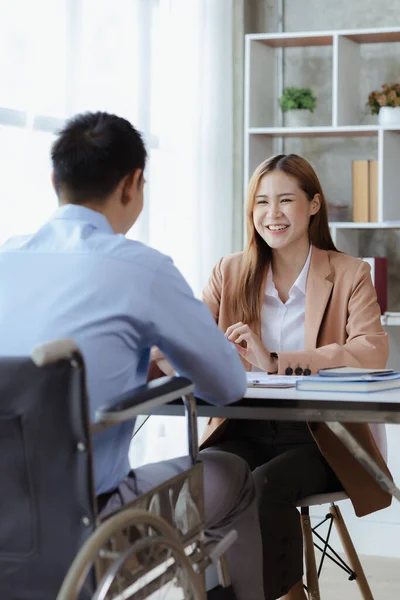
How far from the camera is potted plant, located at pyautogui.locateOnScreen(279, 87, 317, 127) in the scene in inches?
179

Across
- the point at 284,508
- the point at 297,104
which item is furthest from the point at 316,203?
the point at 297,104

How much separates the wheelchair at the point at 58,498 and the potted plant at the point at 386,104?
9.78 feet

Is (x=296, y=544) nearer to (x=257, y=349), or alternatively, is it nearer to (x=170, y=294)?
(x=257, y=349)

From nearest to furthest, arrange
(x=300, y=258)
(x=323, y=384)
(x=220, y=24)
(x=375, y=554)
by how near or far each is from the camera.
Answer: (x=323, y=384), (x=300, y=258), (x=375, y=554), (x=220, y=24)

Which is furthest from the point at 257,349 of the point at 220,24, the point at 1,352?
the point at 220,24

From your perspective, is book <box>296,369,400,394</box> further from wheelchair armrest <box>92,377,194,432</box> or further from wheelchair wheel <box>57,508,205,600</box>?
wheelchair wheel <box>57,508,205,600</box>

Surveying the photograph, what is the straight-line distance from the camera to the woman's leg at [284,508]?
2.27 meters

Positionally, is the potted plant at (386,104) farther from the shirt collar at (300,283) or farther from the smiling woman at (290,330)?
the shirt collar at (300,283)

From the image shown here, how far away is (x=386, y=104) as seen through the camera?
429 centimetres

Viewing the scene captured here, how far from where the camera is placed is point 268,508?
7.59 feet

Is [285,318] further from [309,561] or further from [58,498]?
[58,498]

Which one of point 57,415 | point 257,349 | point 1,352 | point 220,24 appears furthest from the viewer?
point 220,24

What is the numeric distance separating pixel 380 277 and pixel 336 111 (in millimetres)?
778

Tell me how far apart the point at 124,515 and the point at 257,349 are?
1.14 metres
